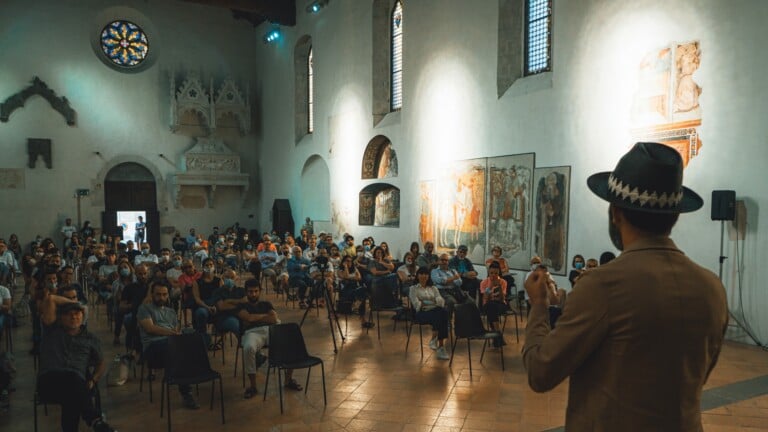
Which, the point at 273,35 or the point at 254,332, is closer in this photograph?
the point at 254,332

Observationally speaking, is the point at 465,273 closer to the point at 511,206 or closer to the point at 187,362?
the point at 511,206

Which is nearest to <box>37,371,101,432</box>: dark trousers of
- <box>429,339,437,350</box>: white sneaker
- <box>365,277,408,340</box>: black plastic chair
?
<box>429,339,437,350</box>: white sneaker

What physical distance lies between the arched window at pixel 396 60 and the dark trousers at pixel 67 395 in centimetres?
1272

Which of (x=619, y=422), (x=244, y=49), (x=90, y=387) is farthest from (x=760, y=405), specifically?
(x=244, y=49)

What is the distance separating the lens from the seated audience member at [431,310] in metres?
7.15

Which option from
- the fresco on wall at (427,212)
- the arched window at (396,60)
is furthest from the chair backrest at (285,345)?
the arched window at (396,60)

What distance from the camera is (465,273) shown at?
33.5 ft

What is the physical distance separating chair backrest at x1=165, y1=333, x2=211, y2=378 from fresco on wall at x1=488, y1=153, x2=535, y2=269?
7.31 m

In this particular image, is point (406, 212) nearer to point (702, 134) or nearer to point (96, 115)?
point (702, 134)

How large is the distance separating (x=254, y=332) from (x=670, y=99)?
708 centimetres

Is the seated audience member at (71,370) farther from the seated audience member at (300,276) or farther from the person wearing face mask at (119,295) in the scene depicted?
the seated audience member at (300,276)

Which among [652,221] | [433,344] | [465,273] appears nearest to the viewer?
[652,221]

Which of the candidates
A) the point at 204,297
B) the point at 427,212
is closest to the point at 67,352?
the point at 204,297

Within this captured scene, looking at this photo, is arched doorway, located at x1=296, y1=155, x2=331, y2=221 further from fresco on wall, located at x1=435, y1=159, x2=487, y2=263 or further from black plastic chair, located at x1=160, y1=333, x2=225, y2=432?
black plastic chair, located at x1=160, y1=333, x2=225, y2=432
